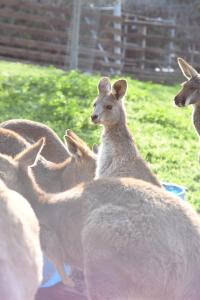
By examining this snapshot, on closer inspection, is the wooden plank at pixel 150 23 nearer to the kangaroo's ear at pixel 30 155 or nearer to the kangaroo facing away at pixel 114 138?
the kangaroo facing away at pixel 114 138

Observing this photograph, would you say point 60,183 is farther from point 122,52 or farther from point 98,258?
point 122,52

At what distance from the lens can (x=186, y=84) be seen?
5973 millimetres

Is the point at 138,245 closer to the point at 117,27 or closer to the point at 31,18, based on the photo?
the point at 31,18

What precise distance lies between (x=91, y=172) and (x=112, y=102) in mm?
583

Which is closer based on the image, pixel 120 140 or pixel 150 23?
pixel 120 140

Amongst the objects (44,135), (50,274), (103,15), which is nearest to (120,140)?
(44,135)

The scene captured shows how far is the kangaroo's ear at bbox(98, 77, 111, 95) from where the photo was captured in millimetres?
4934

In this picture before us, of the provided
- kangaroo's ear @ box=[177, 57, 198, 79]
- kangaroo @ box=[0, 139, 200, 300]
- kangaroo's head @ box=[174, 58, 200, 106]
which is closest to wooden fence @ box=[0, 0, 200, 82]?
kangaroo's ear @ box=[177, 57, 198, 79]

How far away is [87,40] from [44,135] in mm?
11868

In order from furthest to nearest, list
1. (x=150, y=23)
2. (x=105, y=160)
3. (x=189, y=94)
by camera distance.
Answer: (x=150, y=23) < (x=189, y=94) < (x=105, y=160)

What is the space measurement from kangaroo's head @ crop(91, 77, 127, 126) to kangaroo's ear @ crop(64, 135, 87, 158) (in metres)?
0.36

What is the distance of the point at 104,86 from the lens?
4.96 meters

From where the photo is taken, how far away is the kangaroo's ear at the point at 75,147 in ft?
14.6

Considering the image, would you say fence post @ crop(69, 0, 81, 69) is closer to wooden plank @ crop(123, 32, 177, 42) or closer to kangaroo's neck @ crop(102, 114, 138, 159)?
wooden plank @ crop(123, 32, 177, 42)
